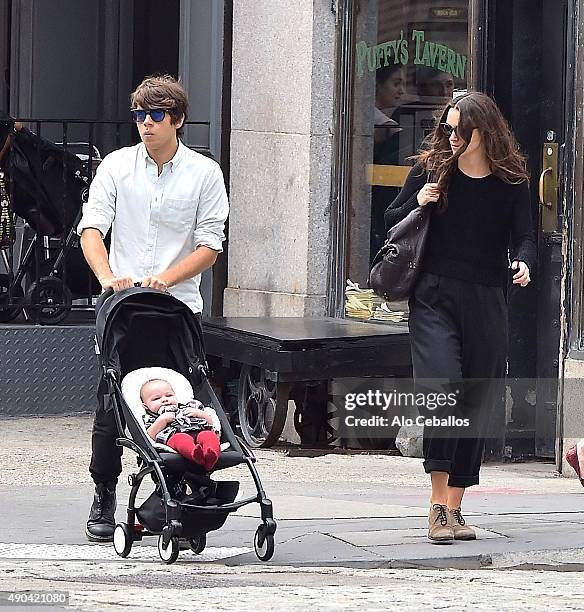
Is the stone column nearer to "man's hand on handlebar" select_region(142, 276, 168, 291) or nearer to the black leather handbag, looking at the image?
the black leather handbag

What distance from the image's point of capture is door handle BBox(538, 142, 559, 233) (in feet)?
29.7

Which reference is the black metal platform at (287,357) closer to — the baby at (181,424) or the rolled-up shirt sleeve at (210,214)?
the rolled-up shirt sleeve at (210,214)

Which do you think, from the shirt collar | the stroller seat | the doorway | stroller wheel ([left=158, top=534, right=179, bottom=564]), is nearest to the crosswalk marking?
stroller wheel ([left=158, top=534, right=179, bottom=564])

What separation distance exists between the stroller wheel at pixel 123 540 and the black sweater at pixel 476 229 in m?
1.65

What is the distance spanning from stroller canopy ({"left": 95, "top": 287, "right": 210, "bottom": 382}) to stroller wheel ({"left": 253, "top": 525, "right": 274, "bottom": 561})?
0.74 m

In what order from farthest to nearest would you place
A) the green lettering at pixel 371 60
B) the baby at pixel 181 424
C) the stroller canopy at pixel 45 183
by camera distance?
the stroller canopy at pixel 45 183 → the green lettering at pixel 371 60 → the baby at pixel 181 424

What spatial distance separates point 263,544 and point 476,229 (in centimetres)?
161

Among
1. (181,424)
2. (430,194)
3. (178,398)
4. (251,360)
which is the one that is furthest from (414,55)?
(181,424)

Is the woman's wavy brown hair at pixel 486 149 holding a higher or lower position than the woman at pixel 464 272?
higher

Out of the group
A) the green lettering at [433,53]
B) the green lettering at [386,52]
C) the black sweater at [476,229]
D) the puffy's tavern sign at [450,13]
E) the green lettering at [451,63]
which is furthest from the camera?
the green lettering at [386,52]

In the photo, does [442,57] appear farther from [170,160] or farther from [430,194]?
[170,160]

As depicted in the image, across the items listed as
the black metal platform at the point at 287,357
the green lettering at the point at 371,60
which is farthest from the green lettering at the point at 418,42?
the black metal platform at the point at 287,357

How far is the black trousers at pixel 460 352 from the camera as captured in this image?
22.2 ft

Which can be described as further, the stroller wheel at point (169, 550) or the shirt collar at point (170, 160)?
the shirt collar at point (170, 160)
